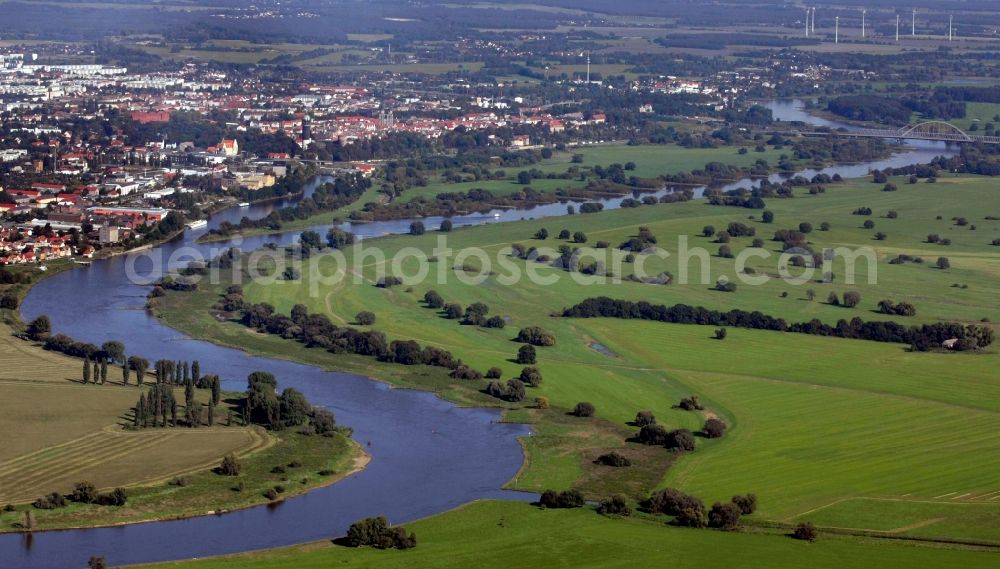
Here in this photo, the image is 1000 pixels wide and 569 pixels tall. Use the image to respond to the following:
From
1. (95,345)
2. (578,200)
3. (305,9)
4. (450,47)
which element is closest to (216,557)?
(95,345)

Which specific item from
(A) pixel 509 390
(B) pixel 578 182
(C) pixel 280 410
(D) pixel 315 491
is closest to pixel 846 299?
(A) pixel 509 390

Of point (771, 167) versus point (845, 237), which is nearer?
point (845, 237)

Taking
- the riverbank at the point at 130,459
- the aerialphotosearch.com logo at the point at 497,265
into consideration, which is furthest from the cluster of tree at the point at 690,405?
the aerialphotosearch.com logo at the point at 497,265

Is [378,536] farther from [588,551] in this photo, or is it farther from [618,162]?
[618,162]

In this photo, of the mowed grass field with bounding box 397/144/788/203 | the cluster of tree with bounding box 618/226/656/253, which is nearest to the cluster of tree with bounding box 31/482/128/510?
the cluster of tree with bounding box 618/226/656/253

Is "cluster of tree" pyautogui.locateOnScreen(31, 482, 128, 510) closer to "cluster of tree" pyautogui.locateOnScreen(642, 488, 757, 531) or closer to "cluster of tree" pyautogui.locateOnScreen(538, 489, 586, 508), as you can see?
"cluster of tree" pyautogui.locateOnScreen(538, 489, 586, 508)

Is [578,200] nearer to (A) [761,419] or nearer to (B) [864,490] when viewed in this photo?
(A) [761,419]

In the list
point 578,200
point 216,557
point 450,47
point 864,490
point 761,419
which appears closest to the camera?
point 216,557
